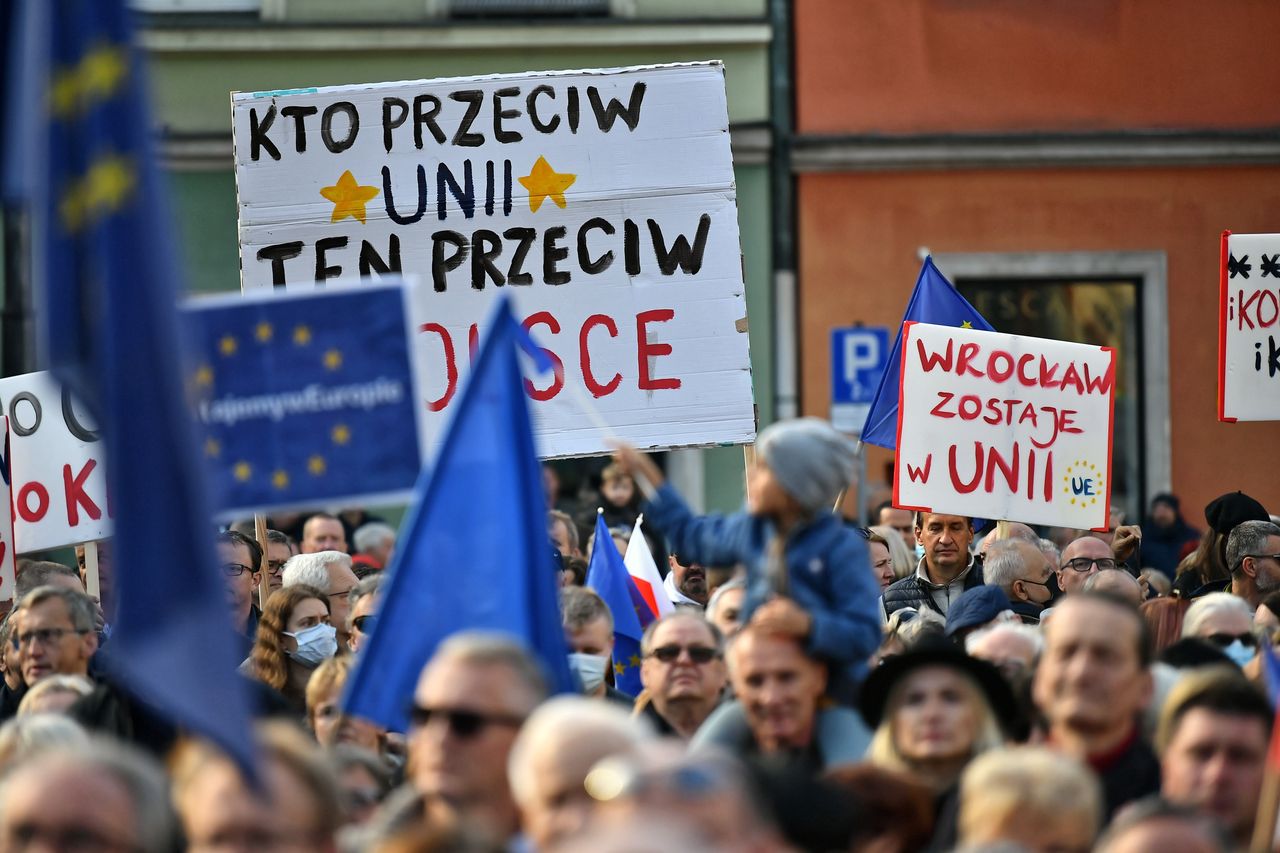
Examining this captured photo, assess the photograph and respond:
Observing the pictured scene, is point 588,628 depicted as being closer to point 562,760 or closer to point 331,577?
point 331,577

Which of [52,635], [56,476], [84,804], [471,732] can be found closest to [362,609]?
[52,635]

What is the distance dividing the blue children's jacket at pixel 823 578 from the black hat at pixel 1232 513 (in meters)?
4.65

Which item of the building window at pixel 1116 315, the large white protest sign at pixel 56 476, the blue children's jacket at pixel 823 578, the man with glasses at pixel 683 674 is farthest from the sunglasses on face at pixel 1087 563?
the building window at pixel 1116 315

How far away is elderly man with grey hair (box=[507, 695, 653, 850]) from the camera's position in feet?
14.3

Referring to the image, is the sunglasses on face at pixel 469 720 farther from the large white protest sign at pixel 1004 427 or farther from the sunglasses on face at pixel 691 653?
the large white protest sign at pixel 1004 427

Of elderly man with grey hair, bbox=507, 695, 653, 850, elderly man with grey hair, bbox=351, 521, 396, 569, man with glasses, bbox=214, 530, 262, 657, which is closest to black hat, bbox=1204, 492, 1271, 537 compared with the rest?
man with glasses, bbox=214, 530, 262, 657

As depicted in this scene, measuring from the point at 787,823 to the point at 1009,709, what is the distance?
4.21 ft

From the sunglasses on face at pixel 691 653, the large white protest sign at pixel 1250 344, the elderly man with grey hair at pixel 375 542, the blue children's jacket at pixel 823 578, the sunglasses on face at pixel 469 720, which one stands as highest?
the large white protest sign at pixel 1250 344

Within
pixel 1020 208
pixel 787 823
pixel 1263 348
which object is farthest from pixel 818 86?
pixel 787 823

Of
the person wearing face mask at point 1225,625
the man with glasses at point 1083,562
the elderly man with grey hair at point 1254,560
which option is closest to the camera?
the person wearing face mask at point 1225,625

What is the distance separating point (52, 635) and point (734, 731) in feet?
8.50

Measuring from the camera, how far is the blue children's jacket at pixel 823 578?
5625mm

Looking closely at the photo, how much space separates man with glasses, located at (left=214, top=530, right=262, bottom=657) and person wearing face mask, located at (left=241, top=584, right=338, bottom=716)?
380 millimetres

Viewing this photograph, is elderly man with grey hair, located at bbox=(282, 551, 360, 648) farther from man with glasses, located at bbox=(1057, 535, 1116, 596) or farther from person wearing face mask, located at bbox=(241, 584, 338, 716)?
man with glasses, located at bbox=(1057, 535, 1116, 596)
